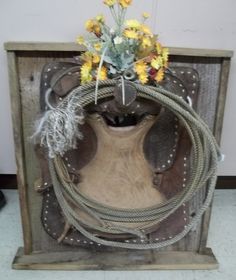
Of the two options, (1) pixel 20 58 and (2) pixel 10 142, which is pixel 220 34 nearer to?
(1) pixel 20 58

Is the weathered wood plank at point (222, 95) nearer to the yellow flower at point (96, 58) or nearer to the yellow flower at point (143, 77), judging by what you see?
the yellow flower at point (143, 77)

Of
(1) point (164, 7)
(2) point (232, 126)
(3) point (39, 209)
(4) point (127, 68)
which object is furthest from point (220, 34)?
(3) point (39, 209)

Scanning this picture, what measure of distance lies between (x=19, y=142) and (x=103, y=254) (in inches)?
21.5

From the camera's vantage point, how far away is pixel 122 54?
1000 millimetres

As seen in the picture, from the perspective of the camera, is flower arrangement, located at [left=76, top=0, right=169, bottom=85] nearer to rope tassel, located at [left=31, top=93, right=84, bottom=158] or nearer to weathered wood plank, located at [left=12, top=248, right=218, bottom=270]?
rope tassel, located at [left=31, top=93, right=84, bottom=158]

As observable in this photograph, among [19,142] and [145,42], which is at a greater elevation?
[145,42]

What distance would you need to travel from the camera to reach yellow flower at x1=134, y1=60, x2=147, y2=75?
3.23ft

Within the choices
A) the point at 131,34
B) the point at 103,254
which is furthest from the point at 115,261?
the point at 131,34

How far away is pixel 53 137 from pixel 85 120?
19 centimetres

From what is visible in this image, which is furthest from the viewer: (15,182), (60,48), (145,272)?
(15,182)

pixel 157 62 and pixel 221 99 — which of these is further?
pixel 221 99

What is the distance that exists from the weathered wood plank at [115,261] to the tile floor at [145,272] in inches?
0.8

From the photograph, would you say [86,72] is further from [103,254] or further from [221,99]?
[103,254]

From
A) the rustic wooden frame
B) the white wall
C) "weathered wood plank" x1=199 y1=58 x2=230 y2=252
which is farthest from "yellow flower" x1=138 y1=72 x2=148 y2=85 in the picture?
the white wall
